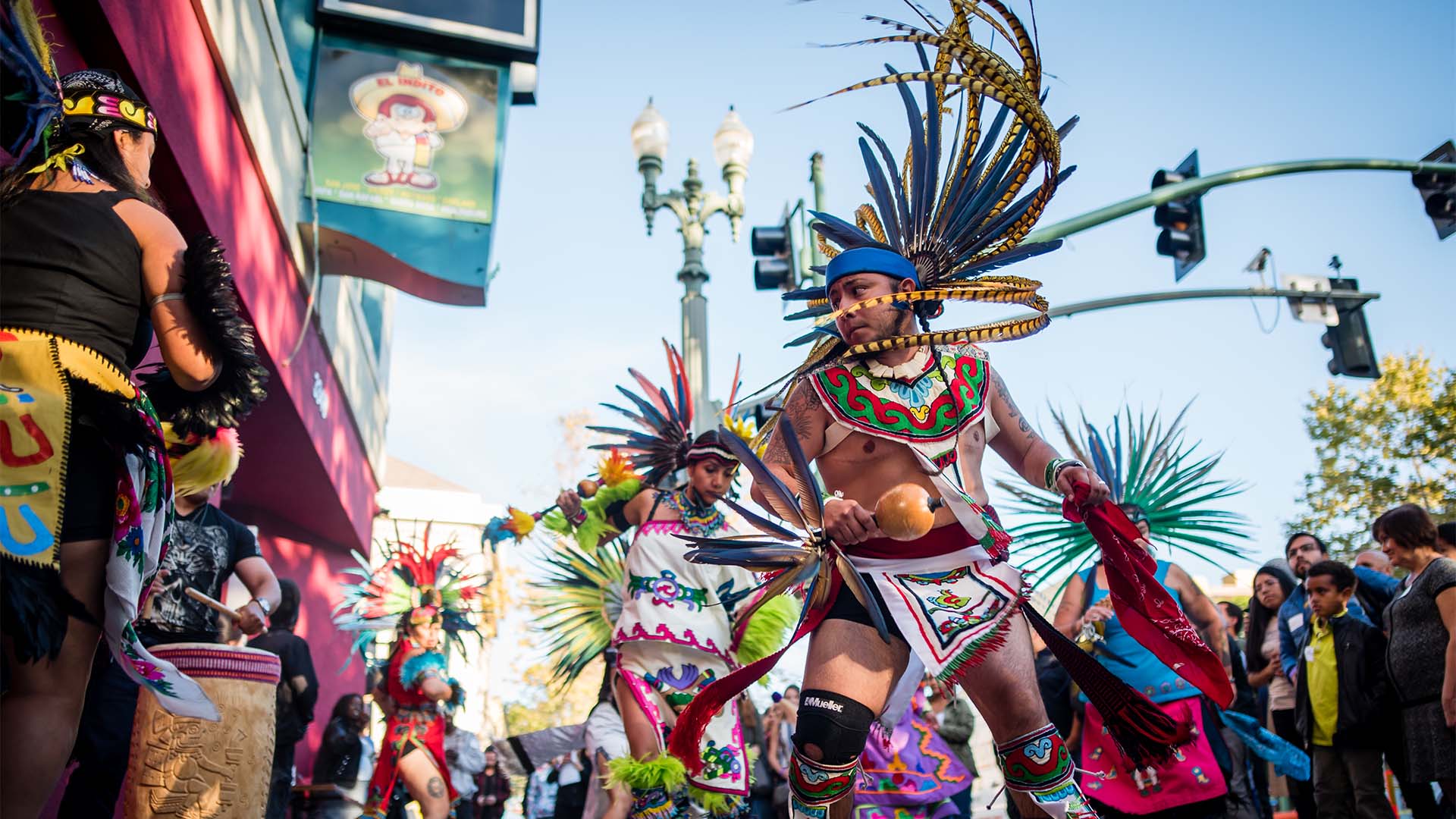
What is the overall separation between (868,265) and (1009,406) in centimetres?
68

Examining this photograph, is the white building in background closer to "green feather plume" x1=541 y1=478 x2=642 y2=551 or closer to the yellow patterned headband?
"green feather plume" x1=541 y1=478 x2=642 y2=551

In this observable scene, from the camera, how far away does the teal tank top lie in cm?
534

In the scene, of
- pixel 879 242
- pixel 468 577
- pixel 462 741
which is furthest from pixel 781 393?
pixel 462 741

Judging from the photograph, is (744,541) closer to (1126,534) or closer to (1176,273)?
(1126,534)

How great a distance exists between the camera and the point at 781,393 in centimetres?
394

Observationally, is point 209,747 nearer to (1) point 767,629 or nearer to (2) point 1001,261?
(2) point 1001,261

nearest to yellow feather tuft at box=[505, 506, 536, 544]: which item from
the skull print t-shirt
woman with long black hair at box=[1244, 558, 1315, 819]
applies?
the skull print t-shirt

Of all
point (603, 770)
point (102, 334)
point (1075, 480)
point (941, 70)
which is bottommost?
point (603, 770)

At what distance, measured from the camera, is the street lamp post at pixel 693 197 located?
381 inches

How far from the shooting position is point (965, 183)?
3.90 m

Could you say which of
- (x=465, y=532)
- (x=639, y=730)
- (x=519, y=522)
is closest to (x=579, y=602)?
(x=519, y=522)

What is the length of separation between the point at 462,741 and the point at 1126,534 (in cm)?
610

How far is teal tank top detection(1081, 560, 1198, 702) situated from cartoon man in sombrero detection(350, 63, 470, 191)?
6.59m

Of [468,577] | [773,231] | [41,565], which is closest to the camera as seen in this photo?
[41,565]
